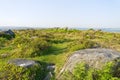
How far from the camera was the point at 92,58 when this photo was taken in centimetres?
1539

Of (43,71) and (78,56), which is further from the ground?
(78,56)

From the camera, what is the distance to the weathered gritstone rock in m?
15.1

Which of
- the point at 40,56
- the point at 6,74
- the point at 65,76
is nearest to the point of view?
the point at 65,76

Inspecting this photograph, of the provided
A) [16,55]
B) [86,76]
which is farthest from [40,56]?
[86,76]

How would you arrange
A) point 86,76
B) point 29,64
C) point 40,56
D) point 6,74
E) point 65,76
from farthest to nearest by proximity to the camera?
1. point 40,56
2. point 29,64
3. point 6,74
4. point 65,76
5. point 86,76

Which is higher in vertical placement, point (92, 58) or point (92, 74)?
point (92, 58)

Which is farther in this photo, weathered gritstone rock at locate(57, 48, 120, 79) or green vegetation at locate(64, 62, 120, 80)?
weathered gritstone rock at locate(57, 48, 120, 79)

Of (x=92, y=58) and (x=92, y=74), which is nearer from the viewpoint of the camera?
(x=92, y=74)

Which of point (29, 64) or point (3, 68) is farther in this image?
point (29, 64)

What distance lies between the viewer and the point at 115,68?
14.8 m

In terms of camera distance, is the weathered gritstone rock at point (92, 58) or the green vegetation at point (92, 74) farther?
the weathered gritstone rock at point (92, 58)

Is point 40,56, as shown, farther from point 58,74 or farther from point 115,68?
point 115,68

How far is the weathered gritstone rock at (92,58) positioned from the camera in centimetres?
1507

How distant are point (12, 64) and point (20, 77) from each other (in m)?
1.43
